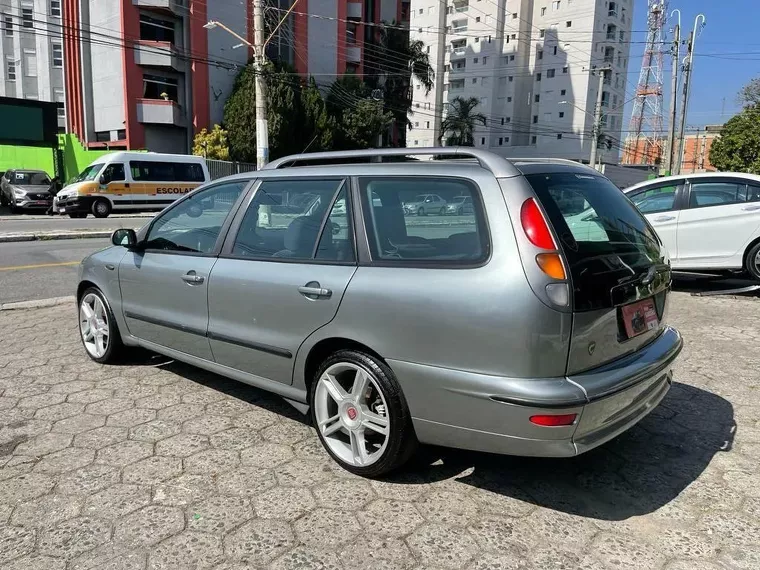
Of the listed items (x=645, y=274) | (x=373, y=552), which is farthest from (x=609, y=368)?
(x=373, y=552)

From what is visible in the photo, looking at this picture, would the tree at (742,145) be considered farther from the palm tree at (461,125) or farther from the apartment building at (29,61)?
the apartment building at (29,61)

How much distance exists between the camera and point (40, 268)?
9.65m

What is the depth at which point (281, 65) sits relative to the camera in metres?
36.2

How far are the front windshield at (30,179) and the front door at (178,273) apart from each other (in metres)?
24.2

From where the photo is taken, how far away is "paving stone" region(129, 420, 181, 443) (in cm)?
354

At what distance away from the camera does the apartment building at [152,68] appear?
109 ft

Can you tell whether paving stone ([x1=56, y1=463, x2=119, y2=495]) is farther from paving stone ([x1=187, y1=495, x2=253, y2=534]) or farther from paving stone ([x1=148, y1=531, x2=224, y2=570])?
paving stone ([x1=148, y1=531, x2=224, y2=570])

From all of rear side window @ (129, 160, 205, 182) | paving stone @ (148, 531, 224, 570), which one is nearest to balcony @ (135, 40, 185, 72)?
rear side window @ (129, 160, 205, 182)

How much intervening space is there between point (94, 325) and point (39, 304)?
8.50ft

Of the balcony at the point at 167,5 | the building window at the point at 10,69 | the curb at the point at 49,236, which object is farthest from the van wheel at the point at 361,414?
the building window at the point at 10,69

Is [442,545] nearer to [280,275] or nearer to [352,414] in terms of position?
[352,414]

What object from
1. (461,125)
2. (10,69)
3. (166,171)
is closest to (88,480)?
(166,171)

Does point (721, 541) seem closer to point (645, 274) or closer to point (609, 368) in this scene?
point (609, 368)

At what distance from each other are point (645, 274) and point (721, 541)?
1269 mm
